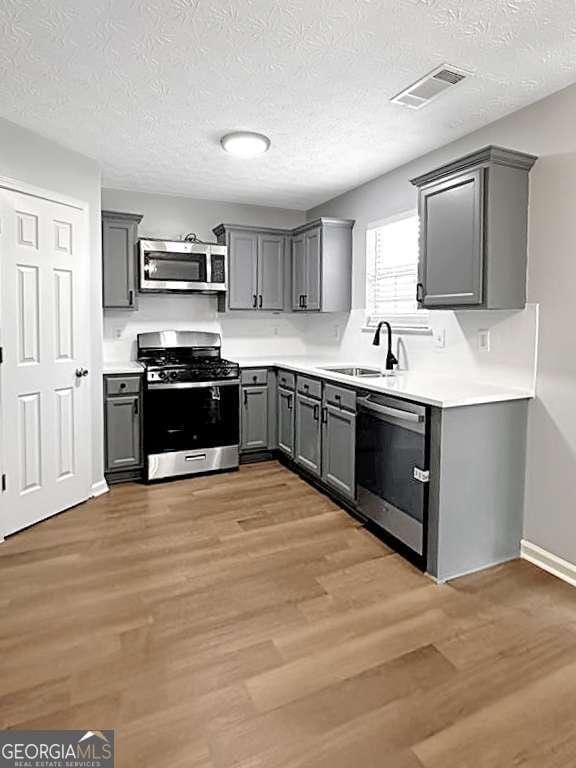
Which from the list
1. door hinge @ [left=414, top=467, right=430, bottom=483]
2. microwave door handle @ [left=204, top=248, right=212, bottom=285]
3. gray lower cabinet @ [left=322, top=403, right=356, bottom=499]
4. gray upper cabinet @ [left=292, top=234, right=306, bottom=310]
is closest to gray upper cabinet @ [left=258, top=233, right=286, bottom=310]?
gray upper cabinet @ [left=292, top=234, right=306, bottom=310]

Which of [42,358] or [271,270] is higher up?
[271,270]

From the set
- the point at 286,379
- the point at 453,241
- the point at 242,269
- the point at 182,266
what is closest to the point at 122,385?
the point at 182,266

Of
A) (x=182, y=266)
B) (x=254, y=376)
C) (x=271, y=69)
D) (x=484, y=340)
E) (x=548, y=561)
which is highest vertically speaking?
(x=271, y=69)

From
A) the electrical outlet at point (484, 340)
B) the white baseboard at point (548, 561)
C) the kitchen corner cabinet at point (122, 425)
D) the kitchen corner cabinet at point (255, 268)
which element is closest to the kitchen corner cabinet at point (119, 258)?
the kitchen corner cabinet at point (122, 425)

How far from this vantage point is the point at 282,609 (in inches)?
91.4

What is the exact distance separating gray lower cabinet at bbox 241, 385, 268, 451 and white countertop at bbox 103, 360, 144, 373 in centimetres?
94

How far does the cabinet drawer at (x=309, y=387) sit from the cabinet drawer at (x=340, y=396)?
12cm

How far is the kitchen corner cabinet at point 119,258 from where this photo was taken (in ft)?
13.6

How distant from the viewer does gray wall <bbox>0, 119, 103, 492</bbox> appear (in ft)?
9.83

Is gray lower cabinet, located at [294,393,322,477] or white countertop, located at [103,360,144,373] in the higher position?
white countertop, located at [103,360,144,373]

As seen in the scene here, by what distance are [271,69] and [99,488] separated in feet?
10.0

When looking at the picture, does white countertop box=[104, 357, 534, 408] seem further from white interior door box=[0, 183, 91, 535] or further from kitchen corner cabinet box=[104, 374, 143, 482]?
white interior door box=[0, 183, 91, 535]

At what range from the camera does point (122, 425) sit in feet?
13.1

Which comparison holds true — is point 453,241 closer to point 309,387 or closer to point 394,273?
point 394,273
